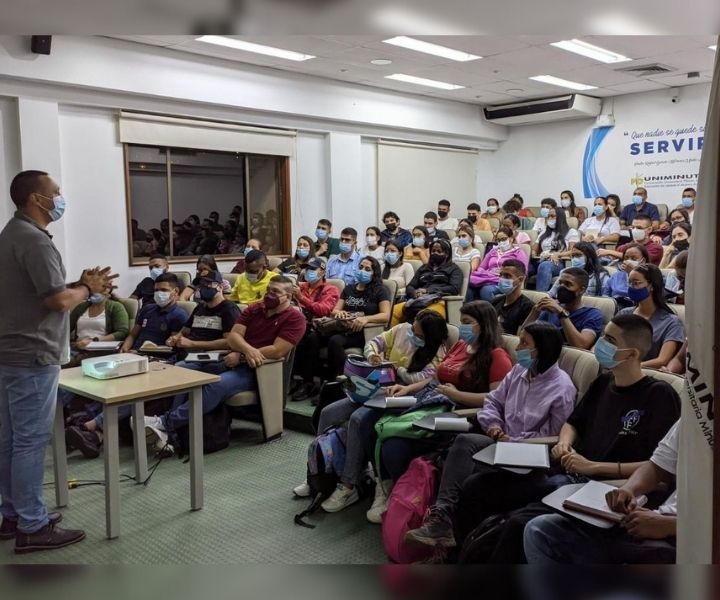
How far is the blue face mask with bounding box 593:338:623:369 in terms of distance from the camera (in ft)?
8.16

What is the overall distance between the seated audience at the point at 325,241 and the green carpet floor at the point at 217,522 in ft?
13.7

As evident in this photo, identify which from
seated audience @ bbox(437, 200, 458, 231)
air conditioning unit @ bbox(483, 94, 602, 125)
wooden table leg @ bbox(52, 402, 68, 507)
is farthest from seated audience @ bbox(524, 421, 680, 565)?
air conditioning unit @ bbox(483, 94, 602, 125)

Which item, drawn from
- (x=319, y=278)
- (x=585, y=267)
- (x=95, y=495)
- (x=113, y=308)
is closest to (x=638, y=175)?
(x=585, y=267)

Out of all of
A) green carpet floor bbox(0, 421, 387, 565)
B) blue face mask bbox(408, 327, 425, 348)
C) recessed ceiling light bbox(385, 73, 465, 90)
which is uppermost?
recessed ceiling light bbox(385, 73, 465, 90)

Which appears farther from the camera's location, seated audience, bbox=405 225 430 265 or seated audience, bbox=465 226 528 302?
seated audience, bbox=405 225 430 265

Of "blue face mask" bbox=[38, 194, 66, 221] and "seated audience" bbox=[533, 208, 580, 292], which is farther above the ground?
"blue face mask" bbox=[38, 194, 66, 221]

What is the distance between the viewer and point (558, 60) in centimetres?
775

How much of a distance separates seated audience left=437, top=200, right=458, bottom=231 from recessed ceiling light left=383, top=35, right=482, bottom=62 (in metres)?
2.39

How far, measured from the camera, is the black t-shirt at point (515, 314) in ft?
13.4

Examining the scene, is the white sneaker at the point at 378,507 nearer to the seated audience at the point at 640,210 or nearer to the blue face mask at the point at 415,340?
the blue face mask at the point at 415,340

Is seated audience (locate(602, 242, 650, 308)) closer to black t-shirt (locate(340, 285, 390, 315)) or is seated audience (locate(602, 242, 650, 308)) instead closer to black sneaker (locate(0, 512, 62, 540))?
black t-shirt (locate(340, 285, 390, 315))

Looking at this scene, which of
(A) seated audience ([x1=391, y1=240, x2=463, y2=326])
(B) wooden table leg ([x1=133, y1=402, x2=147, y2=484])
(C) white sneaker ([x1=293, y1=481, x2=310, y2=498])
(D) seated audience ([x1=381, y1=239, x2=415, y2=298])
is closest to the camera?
(C) white sneaker ([x1=293, y1=481, x2=310, y2=498])

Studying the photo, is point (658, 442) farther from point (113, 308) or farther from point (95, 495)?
point (113, 308)

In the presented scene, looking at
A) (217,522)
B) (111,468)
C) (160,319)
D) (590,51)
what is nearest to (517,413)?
(217,522)
